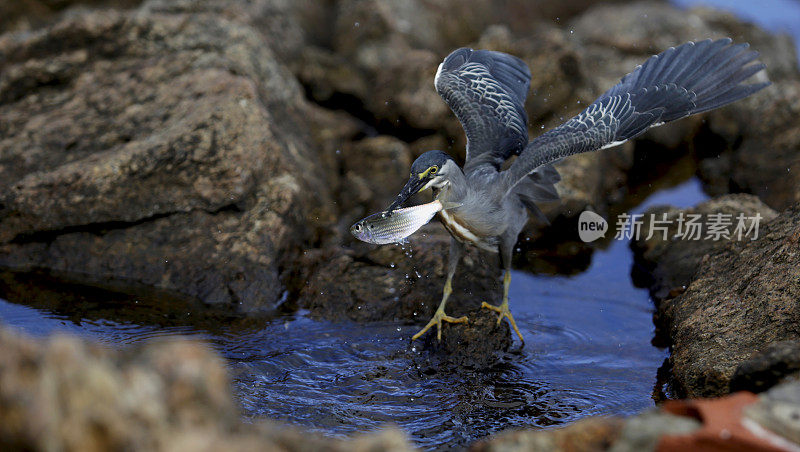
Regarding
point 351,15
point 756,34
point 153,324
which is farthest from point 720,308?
point 756,34

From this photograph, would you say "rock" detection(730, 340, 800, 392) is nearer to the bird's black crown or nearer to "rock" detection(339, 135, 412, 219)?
the bird's black crown

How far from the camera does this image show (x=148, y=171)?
5.80 metres

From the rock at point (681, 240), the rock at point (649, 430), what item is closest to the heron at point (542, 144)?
the rock at point (681, 240)

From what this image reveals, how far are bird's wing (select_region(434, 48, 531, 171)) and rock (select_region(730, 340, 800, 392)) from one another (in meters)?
2.83

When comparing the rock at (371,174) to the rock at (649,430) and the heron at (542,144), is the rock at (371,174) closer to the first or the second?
the heron at (542,144)

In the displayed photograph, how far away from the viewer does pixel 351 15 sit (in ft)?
31.6

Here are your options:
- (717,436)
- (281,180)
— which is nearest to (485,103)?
(281,180)

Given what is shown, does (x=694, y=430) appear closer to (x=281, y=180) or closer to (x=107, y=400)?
(x=107, y=400)

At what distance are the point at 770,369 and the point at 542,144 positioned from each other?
7.74 ft

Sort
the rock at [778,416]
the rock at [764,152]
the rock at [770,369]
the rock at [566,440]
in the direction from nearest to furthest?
1. the rock at [778,416]
2. the rock at [566,440]
3. the rock at [770,369]
4. the rock at [764,152]

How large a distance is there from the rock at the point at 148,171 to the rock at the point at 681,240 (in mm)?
2762

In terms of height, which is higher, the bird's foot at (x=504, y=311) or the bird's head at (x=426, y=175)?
the bird's head at (x=426, y=175)

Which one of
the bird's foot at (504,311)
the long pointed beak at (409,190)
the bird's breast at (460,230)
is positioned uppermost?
the long pointed beak at (409,190)

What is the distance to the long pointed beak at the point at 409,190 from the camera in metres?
4.64
